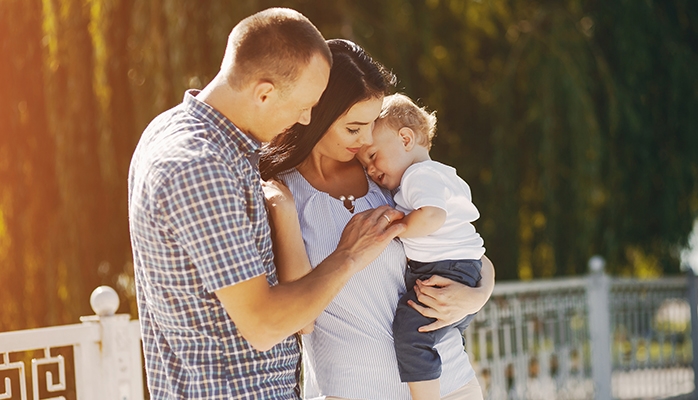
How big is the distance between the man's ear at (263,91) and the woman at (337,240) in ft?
0.95

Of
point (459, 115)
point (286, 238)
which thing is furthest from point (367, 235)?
point (459, 115)

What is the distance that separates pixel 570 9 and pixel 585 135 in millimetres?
1251

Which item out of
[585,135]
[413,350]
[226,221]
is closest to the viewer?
[226,221]

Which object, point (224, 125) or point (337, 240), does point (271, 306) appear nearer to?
point (224, 125)

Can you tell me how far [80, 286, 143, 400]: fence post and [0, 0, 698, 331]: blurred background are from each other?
2325 millimetres

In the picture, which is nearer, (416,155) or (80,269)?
(416,155)

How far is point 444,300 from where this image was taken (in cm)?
196

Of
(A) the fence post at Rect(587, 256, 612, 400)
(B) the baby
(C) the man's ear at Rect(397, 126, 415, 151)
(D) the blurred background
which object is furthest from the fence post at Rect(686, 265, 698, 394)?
(C) the man's ear at Rect(397, 126, 415, 151)

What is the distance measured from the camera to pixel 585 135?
596 centimetres

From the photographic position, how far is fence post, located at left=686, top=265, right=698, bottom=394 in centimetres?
666

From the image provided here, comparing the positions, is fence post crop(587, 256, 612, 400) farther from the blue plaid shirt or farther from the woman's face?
the blue plaid shirt

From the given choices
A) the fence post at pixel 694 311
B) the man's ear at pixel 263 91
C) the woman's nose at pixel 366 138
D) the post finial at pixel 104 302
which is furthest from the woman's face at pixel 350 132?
the fence post at pixel 694 311

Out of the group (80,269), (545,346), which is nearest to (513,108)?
(545,346)

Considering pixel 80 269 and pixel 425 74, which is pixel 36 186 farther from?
pixel 425 74
